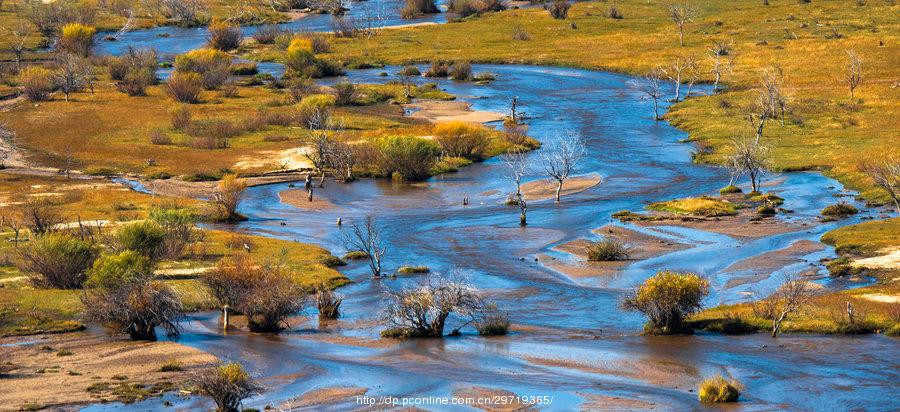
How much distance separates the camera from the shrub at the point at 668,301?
162ft

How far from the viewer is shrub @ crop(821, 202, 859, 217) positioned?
71.6 meters

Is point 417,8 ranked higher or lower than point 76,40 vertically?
higher

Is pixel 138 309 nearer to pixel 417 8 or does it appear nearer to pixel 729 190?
pixel 729 190

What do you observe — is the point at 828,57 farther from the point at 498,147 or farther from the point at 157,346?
the point at 157,346

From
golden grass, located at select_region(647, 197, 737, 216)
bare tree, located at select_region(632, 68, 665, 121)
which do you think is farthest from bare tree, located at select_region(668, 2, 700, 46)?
golden grass, located at select_region(647, 197, 737, 216)

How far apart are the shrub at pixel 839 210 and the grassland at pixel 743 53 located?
4163 millimetres

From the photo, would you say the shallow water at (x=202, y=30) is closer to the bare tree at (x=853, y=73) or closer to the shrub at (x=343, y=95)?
the shrub at (x=343, y=95)

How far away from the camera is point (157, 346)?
46938 mm

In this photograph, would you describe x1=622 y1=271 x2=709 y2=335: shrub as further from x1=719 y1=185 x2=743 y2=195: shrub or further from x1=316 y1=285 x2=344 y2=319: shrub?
x1=719 y1=185 x2=743 y2=195: shrub

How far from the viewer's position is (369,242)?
203 feet

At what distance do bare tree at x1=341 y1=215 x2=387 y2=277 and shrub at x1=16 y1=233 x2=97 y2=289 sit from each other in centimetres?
1360

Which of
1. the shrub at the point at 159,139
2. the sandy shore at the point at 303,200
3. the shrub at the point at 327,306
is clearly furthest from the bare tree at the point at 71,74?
the shrub at the point at 327,306

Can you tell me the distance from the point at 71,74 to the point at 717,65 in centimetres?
6674

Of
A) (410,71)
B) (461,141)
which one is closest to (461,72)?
(410,71)
